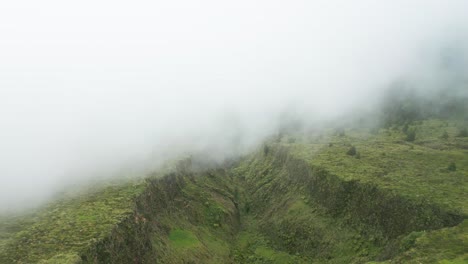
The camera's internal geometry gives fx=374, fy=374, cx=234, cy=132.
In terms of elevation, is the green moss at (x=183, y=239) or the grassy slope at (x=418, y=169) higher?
the grassy slope at (x=418, y=169)

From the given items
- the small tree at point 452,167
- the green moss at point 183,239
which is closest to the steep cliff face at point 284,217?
the green moss at point 183,239

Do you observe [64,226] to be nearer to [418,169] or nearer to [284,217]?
[284,217]

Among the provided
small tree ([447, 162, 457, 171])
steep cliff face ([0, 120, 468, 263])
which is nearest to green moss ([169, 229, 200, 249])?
steep cliff face ([0, 120, 468, 263])

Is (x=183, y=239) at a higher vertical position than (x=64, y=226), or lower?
lower

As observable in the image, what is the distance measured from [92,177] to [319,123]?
350ft

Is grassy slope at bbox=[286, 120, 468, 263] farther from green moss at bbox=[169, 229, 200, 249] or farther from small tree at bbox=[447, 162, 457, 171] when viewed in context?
green moss at bbox=[169, 229, 200, 249]

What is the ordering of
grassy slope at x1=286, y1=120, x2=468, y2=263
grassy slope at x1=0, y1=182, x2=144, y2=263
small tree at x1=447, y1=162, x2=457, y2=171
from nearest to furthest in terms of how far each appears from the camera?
1. grassy slope at x1=0, y1=182, x2=144, y2=263
2. grassy slope at x1=286, y1=120, x2=468, y2=263
3. small tree at x1=447, y1=162, x2=457, y2=171

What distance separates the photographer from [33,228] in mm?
46062

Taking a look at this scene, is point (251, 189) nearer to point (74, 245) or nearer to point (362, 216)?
point (362, 216)

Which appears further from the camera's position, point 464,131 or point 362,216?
point 464,131

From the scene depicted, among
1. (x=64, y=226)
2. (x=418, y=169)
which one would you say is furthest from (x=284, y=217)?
(x=64, y=226)

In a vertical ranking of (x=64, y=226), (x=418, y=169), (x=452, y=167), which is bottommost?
(x=418, y=169)

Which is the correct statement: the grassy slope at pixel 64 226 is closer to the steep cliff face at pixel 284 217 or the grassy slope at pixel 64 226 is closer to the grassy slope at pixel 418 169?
the steep cliff face at pixel 284 217

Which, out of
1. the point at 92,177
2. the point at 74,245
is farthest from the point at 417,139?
the point at 74,245
